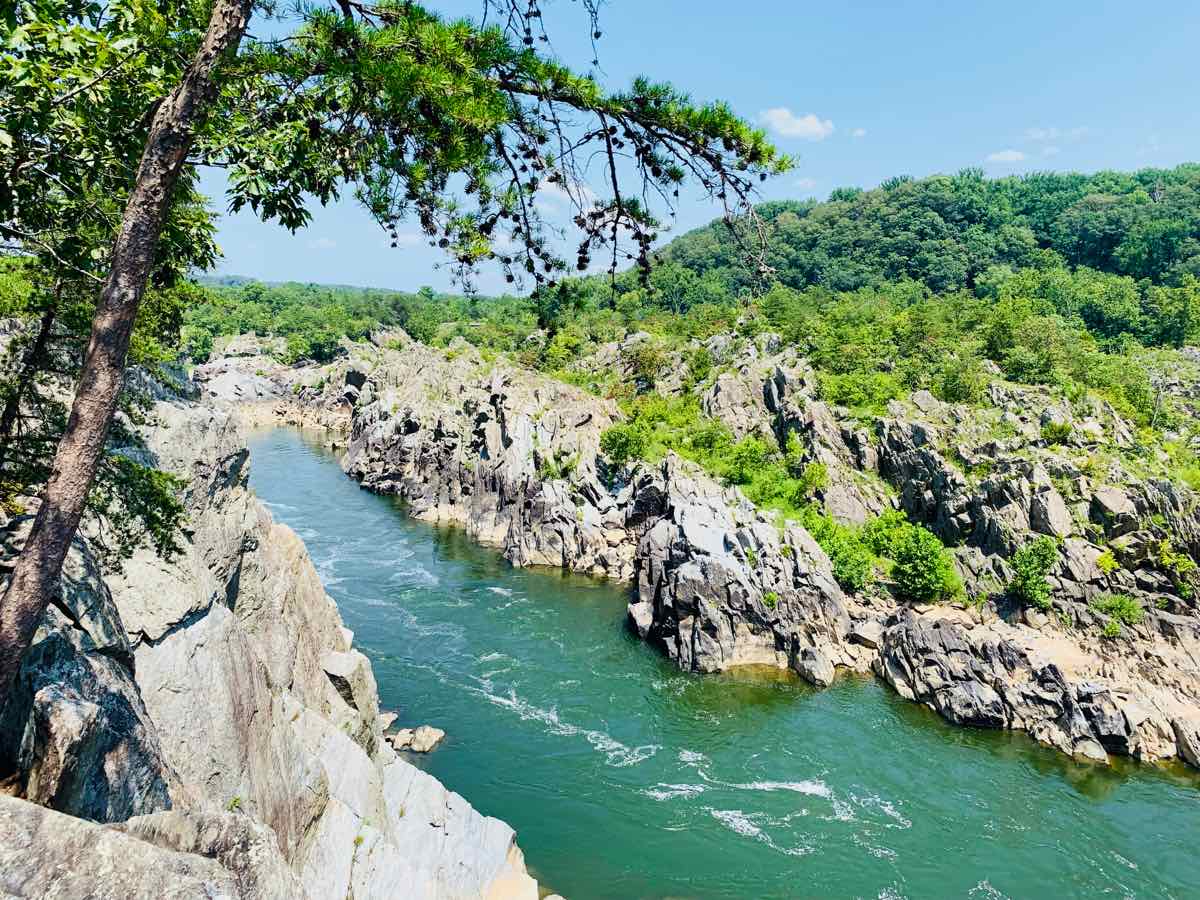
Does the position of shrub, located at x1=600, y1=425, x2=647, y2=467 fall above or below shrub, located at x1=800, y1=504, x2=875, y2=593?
above

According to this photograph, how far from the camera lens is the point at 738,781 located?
25.7 meters

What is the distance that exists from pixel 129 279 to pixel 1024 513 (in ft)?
145

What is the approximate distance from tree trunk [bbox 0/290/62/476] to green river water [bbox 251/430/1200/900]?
1801 centimetres

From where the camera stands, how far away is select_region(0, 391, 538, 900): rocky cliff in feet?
17.8

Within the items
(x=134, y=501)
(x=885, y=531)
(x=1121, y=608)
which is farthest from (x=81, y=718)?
(x=885, y=531)

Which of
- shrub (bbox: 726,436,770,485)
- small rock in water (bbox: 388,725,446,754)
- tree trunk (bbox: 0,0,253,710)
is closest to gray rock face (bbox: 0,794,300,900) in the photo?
tree trunk (bbox: 0,0,253,710)

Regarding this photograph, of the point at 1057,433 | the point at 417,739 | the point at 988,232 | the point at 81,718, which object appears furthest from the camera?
the point at 988,232

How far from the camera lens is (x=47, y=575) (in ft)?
16.4

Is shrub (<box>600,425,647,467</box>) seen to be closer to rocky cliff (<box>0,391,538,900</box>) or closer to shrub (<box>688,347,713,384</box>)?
shrub (<box>688,347,713,384</box>)

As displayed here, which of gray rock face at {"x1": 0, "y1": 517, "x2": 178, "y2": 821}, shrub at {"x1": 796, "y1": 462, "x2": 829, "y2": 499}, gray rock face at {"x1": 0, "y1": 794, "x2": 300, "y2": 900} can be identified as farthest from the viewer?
shrub at {"x1": 796, "y1": 462, "x2": 829, "y2": 499}

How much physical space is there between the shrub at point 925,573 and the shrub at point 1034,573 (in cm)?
288

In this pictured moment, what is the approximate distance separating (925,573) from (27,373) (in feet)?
129

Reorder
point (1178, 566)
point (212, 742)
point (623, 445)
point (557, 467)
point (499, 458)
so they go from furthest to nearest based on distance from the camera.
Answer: point (499, 458) → point (557, 467) → point (623, 445) → point (1178, 566) → point (212, 742)

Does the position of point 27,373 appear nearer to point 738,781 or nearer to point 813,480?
point 738,781
